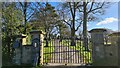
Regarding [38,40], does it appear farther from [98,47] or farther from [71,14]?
[71,14]

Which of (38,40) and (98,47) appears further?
(38,40)

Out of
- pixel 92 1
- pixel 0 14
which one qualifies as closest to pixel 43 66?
pixel 0 14

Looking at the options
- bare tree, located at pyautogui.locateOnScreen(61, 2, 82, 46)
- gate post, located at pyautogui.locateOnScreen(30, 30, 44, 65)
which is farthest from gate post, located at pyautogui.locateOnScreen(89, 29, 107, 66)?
bare tree, located at pyautogui.locateOnScreen(61, 2, 82, 46)

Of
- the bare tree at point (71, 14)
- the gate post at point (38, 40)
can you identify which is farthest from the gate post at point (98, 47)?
the bare tree at point (71, 14)

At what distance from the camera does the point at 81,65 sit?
754cm

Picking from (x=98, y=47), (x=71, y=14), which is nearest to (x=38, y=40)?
(x=98, y=47)

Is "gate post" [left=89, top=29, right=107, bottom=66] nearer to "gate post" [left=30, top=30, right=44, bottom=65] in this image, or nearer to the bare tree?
"gate post" [left=30, top=30, right=44, bottom=65]

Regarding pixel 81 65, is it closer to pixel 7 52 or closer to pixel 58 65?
pixel 58 65

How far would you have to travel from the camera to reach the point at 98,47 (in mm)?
7637

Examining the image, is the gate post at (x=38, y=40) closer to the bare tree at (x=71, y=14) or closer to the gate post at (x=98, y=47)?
the gate post at (x=98, y=47)

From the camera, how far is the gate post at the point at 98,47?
298 inches

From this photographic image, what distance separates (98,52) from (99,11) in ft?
36.2

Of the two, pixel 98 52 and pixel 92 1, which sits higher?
pixel 92 1

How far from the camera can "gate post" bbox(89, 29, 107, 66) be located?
7573 millimetres
